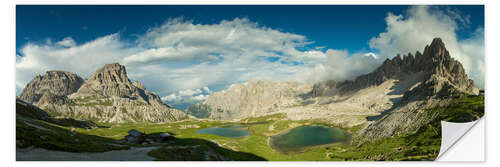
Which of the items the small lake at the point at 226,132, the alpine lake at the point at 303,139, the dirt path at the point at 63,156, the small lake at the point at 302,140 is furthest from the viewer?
the small lake at the point at 226,132

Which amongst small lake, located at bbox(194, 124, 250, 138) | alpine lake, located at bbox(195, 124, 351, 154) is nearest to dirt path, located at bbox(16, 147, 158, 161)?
alpine lake, located at bbox(195, 124, 351, 154)

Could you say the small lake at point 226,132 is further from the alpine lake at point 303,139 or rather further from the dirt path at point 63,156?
the dirt path at point 63,156

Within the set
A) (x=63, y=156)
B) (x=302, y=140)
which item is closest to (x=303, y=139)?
(x=302, y=140)

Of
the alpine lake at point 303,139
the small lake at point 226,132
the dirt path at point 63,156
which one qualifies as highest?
the dirt path at point 63,156

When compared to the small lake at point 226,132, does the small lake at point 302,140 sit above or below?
above

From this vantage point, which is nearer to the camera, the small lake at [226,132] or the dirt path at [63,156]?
the dirt path at [63,156]

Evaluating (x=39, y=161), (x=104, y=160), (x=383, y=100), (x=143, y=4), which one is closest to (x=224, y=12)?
(x=143, y=4)

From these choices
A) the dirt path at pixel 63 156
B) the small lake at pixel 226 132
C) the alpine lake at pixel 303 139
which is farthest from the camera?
the small lake at pixel 226 132

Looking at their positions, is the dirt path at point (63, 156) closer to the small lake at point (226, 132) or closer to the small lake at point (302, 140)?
the small lake at point (302, 140)

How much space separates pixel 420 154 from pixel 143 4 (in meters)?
33.2

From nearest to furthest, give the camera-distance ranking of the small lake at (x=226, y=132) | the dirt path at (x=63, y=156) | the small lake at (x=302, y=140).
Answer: the dirt path at (x=63, y=156), the small lake at (x=302, y=140), the small lake at (x=226, y=132)

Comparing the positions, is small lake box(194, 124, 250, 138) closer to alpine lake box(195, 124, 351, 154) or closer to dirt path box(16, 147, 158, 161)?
alpine lake box(195, 124, 351, 154)

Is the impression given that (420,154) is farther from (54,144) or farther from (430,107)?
(54,144)

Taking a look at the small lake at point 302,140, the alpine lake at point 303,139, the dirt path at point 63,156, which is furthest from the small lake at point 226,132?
the dirt path at point 63,156
